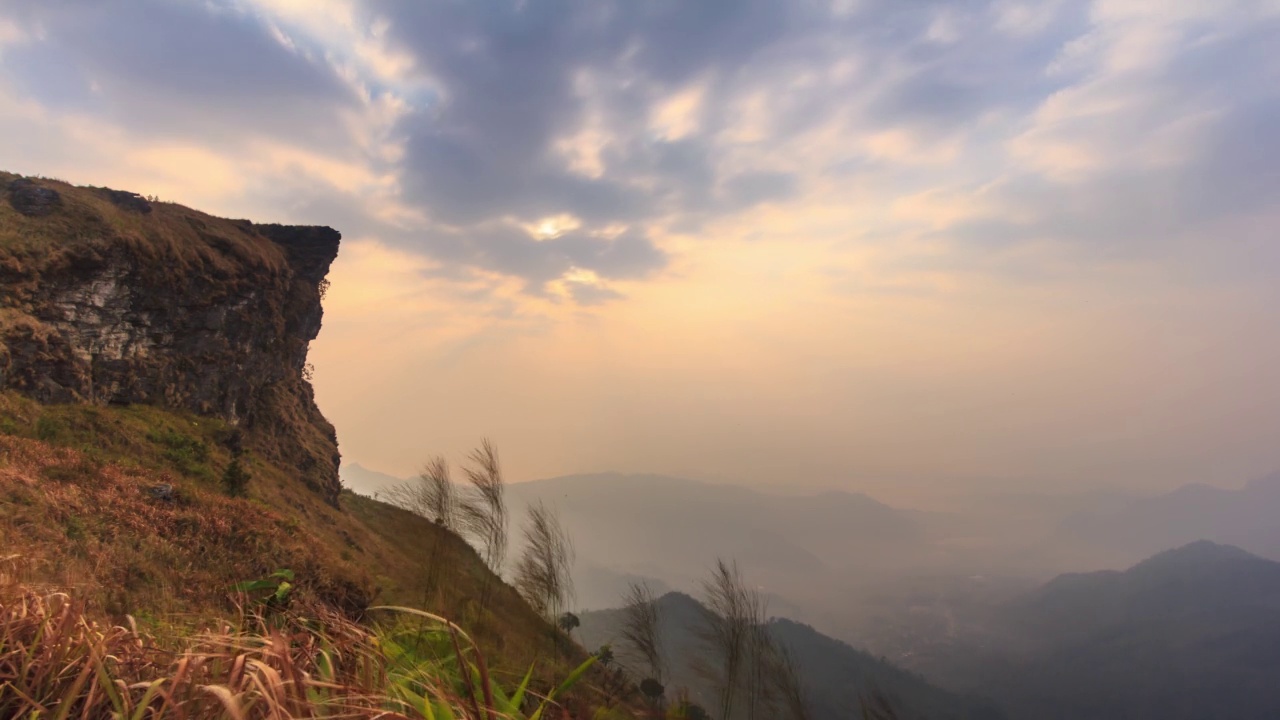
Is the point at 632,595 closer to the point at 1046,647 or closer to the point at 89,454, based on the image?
the point at 89,454

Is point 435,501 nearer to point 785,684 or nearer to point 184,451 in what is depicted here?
point 785,684

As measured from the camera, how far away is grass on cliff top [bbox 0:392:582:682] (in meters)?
6.43

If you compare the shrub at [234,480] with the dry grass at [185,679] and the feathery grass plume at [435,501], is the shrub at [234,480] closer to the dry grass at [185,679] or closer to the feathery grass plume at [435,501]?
the feathery grass plume at [435,501]

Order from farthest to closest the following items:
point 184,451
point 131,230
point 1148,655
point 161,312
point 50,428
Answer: point 1148,655
point 161,312
point 131,230
point 184,451
point 50,428

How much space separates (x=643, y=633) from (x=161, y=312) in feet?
67.9

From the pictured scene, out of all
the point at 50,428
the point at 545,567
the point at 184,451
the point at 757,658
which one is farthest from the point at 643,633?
the point at 184,451

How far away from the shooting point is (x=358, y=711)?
233 centimetres

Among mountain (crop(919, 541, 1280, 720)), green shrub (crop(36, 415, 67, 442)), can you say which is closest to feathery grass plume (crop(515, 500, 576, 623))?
green shrub (crop(36, 415, 67, 442))

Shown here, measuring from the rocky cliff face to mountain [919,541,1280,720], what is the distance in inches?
5526

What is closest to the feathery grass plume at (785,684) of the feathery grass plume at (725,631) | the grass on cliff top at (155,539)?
the feathery grass plume at (725,631)

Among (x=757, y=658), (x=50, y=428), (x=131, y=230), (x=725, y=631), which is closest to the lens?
(x=757, y=658)

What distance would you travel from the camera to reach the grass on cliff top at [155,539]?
643 cm

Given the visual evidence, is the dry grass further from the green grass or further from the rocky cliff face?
the rocky cliff face

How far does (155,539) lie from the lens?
8508 mm
